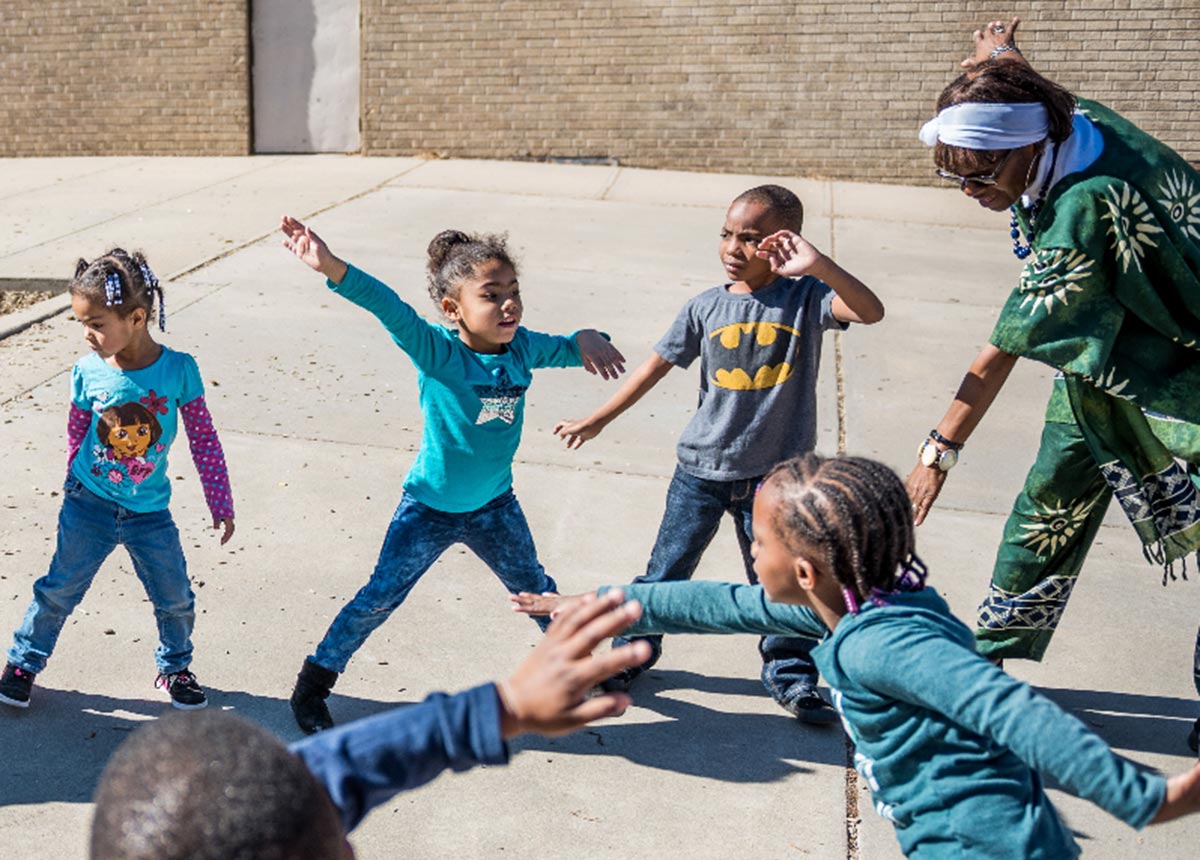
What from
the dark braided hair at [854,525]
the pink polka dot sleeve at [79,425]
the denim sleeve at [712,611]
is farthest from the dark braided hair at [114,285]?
the dark braided hair at [854,525]

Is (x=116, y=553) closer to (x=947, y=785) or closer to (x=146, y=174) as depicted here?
(x=947, y=785)

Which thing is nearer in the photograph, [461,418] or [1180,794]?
[1180,794]

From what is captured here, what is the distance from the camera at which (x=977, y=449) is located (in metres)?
6.43

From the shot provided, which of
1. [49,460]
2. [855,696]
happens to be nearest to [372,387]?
[49,460]

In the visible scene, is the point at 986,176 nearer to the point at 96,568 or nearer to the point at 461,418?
the point at 461,418

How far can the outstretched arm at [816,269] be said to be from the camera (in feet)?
12.2

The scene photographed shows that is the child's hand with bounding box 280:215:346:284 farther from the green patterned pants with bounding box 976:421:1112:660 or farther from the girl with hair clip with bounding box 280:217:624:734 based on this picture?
the green patterned pants with bounding box 976:421:1112:660

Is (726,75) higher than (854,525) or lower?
lower

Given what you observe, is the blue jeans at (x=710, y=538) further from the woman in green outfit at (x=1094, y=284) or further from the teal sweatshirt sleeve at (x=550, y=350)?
the woman in green outfit at (x=1094, y=284)

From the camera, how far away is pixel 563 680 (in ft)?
5.97

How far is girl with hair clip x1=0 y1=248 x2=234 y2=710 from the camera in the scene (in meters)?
3.77

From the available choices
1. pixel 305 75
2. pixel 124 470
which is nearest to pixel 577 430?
pixel 124 470

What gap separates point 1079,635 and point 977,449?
1.82 metres

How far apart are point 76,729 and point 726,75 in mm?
10331
